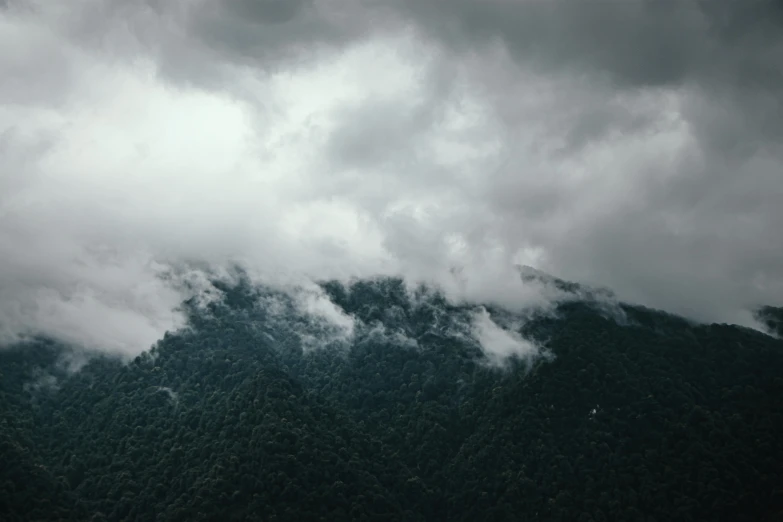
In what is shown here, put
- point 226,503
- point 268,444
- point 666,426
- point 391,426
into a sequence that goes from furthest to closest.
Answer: point 391,426, point 666,426, point 268,444, point 226,503

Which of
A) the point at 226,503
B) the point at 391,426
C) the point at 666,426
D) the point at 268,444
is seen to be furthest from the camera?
the point at 391,426

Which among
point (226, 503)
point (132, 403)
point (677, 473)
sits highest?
point (677, 473)

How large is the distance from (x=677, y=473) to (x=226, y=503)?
91.0 metres

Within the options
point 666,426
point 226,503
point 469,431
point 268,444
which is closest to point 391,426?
point 469,431

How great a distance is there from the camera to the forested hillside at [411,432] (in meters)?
146

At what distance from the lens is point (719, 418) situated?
167 meters

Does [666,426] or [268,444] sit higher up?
[666,426]

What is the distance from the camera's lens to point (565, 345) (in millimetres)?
189250

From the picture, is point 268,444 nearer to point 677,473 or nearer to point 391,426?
point 391,426

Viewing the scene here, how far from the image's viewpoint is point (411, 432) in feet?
576

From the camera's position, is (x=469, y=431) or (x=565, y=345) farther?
(x=565, y=345)

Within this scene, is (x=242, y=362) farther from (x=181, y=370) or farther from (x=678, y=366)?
(x=678, y=366)

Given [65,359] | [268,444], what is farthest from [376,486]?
[65,359]

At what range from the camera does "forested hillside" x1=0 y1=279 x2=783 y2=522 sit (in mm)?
145500
